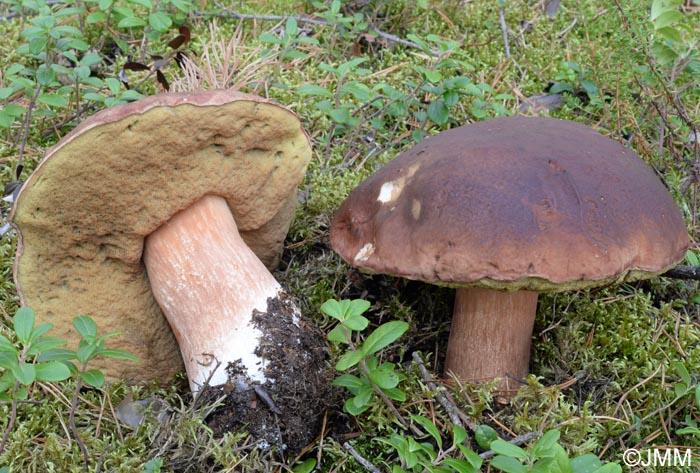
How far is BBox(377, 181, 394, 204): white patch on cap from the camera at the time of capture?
1594 millimetres

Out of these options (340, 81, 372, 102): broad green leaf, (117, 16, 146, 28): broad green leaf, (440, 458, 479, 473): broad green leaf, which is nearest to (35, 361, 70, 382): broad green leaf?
(440, 458, 479, 473): broad green leaf

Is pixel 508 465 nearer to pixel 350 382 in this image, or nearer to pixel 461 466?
pixel 461 466

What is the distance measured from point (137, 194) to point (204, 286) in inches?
11.8

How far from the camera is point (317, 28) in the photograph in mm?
3100

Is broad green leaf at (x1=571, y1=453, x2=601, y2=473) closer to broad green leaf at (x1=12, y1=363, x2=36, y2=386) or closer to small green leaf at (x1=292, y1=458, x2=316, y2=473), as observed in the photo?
small green leaf at (x1=292, y1=458, x2=316, y2=473)

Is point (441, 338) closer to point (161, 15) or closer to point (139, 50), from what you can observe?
point (161, 15)

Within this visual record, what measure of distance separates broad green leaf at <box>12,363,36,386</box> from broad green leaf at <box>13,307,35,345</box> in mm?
76

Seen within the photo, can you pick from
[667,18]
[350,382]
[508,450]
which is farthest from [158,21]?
[508,450]

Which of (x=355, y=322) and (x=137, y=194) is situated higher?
(x=137, y=194)

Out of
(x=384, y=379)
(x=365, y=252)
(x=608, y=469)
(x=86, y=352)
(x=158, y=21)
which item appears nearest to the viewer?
(x=608, y=469)

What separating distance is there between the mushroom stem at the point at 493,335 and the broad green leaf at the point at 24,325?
1074 mm

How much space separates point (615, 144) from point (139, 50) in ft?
7.11

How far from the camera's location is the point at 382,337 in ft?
4.55

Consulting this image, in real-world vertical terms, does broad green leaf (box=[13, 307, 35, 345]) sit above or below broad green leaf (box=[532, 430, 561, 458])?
above
